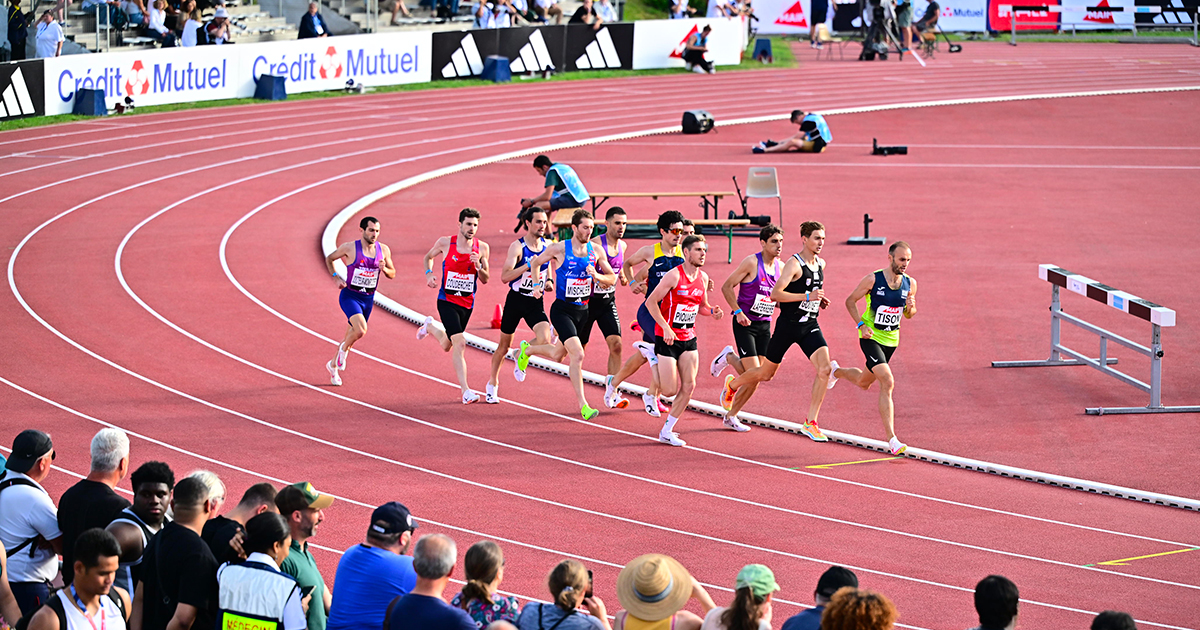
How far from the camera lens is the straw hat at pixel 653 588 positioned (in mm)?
5289

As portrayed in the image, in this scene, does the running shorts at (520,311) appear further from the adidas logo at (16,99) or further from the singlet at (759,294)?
the adidas logo at (16,99)

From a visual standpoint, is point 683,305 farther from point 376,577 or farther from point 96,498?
point 96,498

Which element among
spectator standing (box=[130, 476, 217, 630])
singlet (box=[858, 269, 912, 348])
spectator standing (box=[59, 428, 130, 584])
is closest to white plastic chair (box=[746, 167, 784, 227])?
singlet (box=[858, 269, 912, 348])

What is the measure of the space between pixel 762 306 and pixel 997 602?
21.2ft

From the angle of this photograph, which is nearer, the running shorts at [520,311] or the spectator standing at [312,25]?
the running shorts at [520,311]

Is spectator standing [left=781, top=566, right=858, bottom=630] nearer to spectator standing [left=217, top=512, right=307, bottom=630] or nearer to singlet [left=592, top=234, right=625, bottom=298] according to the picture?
spectator standing [left=217, top=512, right=307, bottom=630]

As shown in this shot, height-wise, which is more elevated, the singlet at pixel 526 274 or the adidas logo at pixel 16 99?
the adidas logo at pixel 16 99

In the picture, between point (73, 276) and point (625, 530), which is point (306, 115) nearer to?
point (73, 276)

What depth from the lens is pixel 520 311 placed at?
12133mm

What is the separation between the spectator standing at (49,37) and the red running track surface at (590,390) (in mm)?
1810

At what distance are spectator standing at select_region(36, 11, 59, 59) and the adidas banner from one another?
1.90ft

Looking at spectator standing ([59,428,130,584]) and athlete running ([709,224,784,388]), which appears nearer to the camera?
spectator standing ([59,428,130,584])

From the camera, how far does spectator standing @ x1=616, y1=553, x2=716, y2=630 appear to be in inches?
208

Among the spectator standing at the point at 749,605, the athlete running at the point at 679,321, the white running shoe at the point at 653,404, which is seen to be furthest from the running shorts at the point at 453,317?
the spectator standing at the point at 749,605
